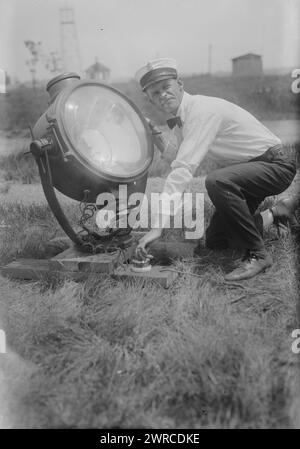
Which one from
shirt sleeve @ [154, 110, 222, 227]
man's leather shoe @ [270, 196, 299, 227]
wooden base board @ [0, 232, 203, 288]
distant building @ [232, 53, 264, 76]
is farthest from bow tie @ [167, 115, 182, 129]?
distant building @ [232, 53, 264, 76]

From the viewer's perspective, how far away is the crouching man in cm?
284

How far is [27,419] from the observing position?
6.27 feet

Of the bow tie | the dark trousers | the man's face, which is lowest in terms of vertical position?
the dark trousers

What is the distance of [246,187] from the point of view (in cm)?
302

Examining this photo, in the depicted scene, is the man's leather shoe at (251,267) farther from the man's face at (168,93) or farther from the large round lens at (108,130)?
the man's face at (168,93)

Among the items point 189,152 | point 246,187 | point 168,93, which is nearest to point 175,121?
point 168,93

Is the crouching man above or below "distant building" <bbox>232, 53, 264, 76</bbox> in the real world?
below

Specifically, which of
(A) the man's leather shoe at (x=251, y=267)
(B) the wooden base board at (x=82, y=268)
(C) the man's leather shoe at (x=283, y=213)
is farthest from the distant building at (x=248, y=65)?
(B) the wooden base board at (x=82, y=268)

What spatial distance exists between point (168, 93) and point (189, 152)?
1.34 ft

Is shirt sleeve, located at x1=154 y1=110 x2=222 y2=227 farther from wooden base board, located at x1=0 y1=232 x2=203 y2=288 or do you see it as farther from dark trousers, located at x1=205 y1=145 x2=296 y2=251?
wooden base board, located at x1=0 y1=232 x2=203 y2=288

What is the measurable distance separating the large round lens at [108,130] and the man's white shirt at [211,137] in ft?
0.92

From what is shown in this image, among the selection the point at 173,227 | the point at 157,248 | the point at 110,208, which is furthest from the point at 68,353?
the point at 173,227

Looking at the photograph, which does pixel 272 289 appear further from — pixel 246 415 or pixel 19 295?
pixel 19 295

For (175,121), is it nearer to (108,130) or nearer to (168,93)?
(168,93)
